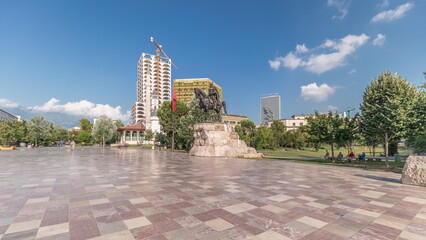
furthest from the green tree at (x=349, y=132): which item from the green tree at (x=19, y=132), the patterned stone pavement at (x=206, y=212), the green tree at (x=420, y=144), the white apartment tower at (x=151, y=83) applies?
the white apartment tower at (x=151, y=83)

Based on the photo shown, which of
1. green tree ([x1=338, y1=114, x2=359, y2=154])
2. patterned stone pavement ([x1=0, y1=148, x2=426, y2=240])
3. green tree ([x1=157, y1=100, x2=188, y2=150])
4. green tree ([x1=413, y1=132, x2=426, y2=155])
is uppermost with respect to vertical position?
green tree ([x1=157, y1=100, x2=188, y2=150])

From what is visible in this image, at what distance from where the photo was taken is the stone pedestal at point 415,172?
8.70 m

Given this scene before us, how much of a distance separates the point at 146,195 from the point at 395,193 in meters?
9.44

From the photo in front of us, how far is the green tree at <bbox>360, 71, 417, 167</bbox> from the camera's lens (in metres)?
15.9

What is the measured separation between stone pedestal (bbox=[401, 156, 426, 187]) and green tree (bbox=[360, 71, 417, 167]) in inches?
329

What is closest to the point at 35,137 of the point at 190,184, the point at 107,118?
the point at 107,118

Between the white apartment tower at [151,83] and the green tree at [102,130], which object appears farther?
the white apartment tower at [151,83]

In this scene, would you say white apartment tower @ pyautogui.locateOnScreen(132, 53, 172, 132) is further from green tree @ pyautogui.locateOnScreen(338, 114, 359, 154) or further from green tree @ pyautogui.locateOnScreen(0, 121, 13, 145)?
green tree @ pyautogui.locateOnScreen(338, 114, 359, 154)

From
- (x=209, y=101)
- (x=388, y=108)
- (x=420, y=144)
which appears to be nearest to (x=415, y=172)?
(x=388, y=108)

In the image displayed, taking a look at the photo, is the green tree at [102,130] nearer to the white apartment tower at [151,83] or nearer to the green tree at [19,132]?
the green tree at [19,132]

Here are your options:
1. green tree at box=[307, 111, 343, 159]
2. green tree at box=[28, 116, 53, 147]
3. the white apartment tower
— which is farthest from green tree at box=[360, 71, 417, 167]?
the white apartment tower

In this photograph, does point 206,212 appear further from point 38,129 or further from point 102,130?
point 38,129

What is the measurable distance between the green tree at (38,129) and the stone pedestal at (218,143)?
62.6 m

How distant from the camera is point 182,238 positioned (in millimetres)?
3596
